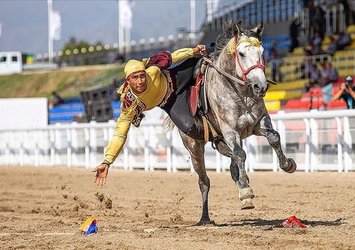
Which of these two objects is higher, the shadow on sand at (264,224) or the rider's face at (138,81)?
the rider's face at (138,81)

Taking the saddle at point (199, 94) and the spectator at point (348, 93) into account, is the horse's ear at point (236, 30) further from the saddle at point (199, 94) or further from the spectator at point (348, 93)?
the spectator at point (348, 93)

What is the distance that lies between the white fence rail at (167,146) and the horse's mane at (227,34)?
3.80m

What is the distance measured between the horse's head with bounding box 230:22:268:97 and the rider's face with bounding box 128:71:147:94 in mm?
962

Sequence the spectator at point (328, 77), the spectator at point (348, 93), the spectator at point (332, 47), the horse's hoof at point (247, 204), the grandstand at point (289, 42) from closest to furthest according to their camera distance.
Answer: the horse's hoof at point (247, 204)
the spectator at point (348, 93)
the spectator at point (328, 77)
the grandstand at point (289, 42)
the spectator at point (332, 47)

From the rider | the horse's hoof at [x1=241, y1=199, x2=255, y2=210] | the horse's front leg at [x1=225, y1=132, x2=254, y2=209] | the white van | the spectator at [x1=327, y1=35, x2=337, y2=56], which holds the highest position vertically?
the white van

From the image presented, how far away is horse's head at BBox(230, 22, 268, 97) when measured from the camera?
30.1 ft

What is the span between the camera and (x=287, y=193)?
1430cm

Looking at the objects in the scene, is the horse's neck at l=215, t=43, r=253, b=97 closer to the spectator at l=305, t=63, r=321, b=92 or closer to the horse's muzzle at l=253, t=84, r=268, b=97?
the horse's muzzle at l=253, t=84, r=268, b=97

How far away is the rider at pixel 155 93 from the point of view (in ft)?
32.1

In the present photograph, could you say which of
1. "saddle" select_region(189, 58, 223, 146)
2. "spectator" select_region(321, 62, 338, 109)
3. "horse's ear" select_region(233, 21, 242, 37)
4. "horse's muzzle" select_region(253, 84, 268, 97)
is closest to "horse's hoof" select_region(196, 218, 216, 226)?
"saddle" select_region(189, 58, 223, 146)

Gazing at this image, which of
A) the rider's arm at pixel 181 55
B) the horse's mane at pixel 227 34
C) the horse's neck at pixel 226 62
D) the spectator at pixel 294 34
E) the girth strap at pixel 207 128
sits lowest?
the girth strap at pixel 207 128

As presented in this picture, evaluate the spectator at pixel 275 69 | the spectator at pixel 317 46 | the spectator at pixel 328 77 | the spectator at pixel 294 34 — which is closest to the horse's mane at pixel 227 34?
the spectator at pixel 328 77

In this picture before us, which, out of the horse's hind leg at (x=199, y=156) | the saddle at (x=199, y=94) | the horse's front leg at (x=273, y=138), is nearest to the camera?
the horse's front leg at (x=273, y=138)

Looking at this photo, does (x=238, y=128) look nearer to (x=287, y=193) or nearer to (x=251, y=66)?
(x=251, y=66)
